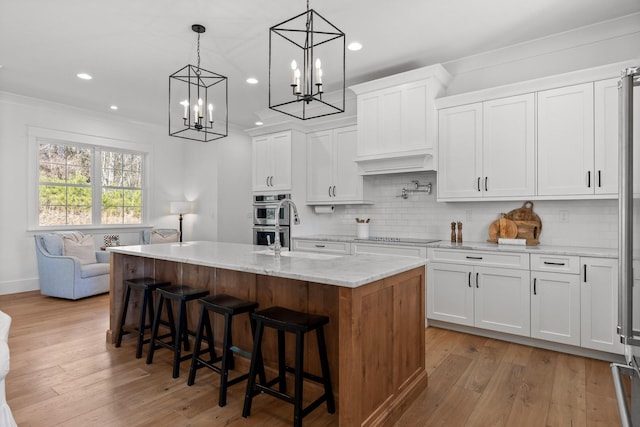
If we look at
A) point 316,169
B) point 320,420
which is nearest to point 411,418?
point 320,420

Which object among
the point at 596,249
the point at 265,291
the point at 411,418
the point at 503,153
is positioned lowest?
the point at 411,418

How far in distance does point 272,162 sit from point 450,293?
310cm

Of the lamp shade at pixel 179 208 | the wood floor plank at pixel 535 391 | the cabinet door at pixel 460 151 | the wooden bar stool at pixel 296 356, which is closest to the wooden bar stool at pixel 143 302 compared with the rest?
the wooden bar stool at pixel 296 356

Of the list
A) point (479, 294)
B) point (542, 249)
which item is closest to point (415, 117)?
point (542, 249)

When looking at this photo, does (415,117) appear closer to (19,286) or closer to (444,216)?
(444,216)

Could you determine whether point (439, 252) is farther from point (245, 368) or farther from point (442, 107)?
point (245, 368)

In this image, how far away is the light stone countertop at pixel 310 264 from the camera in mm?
1936

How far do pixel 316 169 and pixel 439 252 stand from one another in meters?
2.28

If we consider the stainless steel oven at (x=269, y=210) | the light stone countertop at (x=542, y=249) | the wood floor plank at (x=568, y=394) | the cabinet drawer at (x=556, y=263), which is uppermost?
the stainless steel oven at (x=269, y=210)

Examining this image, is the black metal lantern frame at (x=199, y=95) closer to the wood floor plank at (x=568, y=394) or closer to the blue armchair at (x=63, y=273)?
the blue armchair at (x=63, y=273)

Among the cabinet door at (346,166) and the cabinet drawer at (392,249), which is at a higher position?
the cabinet door at (346,166)

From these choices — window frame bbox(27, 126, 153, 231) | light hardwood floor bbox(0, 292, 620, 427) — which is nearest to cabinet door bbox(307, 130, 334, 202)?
light hardwood floor bbox(0, 292, 620, 427)

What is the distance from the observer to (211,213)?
7309mm

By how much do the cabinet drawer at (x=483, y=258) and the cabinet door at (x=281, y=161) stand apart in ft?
7.77
